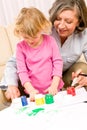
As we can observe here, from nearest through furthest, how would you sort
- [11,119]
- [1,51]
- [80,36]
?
1. [11,119]
2. [80,36]
3. [1,51]

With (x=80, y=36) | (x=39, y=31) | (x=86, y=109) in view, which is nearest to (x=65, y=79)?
(x=80, y=36)

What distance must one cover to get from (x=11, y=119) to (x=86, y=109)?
294mm

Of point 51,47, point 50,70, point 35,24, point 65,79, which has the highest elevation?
point 35,24

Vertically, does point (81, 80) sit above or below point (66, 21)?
below

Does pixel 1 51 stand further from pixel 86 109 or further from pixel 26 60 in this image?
pixel 86 109

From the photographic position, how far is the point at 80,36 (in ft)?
5.23

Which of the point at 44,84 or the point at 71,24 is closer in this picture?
the point at 44,84

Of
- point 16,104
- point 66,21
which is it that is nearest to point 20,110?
point 16,104

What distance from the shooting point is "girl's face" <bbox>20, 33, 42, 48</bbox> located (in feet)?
4.09

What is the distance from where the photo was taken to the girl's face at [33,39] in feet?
4.09

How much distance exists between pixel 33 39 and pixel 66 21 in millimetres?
301

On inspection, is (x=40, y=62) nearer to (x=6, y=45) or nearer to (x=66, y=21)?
(x=66, y=21)

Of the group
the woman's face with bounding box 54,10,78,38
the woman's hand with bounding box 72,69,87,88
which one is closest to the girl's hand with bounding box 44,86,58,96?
the woman's hand with bounding box 72,69,87,88

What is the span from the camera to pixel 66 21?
1488 millimetres
